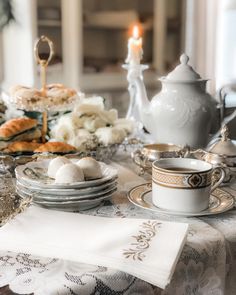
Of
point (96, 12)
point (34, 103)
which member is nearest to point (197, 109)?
point (34, 103)

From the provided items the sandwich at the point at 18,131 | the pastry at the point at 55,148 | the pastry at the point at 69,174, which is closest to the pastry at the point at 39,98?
the sandwich at the point at 18,131

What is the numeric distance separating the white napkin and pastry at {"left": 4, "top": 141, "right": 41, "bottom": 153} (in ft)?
1.04

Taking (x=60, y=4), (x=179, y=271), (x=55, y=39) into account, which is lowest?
(x=179, y=271)

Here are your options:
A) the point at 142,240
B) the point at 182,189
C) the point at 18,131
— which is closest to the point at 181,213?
the point at 182,189

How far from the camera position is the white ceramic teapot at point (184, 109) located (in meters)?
1.16

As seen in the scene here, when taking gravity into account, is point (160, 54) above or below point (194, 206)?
above

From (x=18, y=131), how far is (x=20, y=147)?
0.16 feet

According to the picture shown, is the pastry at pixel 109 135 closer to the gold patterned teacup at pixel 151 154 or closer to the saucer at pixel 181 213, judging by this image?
the gold patterned teacup at pixel 151 154

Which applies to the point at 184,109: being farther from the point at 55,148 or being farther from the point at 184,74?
the point at 55,148

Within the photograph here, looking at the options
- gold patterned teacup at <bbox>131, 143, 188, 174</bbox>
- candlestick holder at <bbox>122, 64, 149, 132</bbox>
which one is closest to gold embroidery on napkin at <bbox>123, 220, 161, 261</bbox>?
gold patterned teacup at <bbox>131, 143, 188, 174</bbox>

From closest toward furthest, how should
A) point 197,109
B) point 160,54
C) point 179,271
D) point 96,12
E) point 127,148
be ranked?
point 179,271, point 197,109, point 127,148, point 96,12, point 160,54

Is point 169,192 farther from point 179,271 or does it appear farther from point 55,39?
point 55,39

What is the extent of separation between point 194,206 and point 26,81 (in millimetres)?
2282

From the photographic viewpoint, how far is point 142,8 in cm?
331
